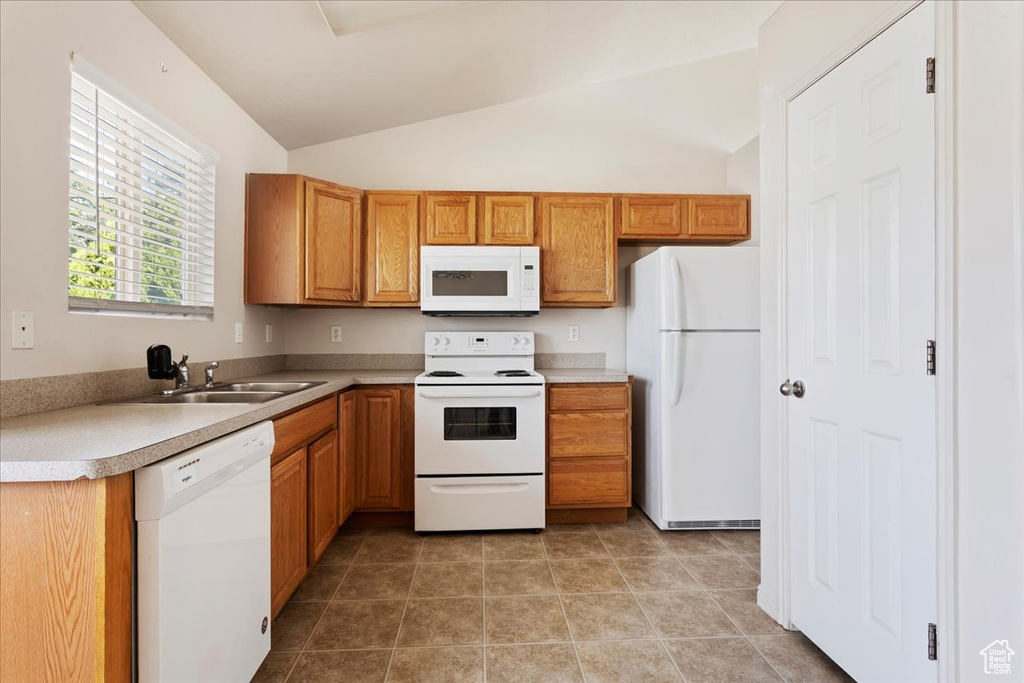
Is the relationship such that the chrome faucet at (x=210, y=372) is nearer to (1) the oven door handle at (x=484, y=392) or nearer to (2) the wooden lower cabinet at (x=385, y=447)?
(2) the wooden lower cabinet at (x=385, y=447)

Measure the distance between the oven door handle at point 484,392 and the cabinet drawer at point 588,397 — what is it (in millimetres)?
164

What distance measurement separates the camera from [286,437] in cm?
175

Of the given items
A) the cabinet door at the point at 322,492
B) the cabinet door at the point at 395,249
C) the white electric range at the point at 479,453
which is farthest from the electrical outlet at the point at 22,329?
the cabinet door at the point at 395,249

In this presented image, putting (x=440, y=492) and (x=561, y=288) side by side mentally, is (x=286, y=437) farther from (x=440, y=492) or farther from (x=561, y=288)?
(x=561, y=288)

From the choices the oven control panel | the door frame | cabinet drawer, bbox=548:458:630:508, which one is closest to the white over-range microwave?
the oven control panel

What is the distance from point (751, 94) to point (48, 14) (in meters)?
3.74

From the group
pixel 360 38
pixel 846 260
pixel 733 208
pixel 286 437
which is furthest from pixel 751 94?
pixel 286 437

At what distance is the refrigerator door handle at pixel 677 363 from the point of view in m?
2.60

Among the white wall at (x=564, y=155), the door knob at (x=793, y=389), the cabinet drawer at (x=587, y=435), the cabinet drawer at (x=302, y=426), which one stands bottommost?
the cabinet drawer at (x=587, y=435)

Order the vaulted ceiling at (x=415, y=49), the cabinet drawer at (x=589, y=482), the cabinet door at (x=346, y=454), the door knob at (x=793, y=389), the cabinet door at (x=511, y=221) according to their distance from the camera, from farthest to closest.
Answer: the cabinet door at (x=511, y=221) → the cabinet drawer at (x=589, y=482) → the cabinet door at (x=346, y=454) → the vaulted ceiling at (x=415, y=49) → the door knob at (x=793, y=389)

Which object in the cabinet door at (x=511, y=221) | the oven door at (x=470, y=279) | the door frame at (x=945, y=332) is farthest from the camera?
the cabinet door at (x=511, y=221)

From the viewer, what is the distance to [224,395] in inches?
77.1

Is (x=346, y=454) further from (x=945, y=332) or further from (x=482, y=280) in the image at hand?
(x=945, y=332)

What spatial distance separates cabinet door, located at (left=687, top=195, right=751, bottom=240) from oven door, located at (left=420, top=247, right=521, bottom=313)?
1.25 meters
